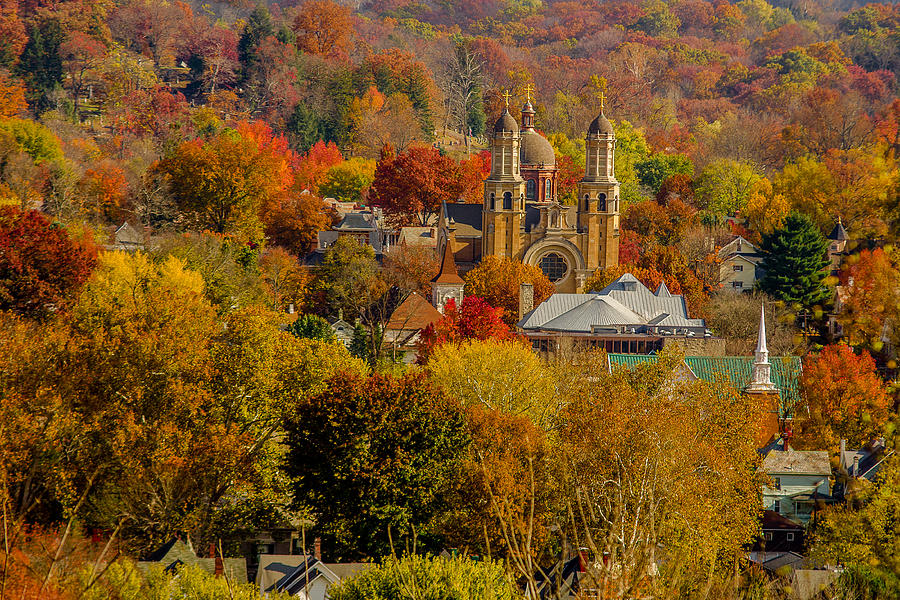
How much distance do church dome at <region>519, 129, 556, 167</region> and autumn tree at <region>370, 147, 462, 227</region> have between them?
9156mm

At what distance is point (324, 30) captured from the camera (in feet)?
470

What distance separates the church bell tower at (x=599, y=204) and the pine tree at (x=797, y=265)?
829cm

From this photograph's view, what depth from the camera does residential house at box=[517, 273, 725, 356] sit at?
5994cm

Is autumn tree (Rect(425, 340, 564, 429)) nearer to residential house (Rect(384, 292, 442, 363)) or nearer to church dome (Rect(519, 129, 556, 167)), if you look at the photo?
residential house (Rect(384, 292, 442, 363))

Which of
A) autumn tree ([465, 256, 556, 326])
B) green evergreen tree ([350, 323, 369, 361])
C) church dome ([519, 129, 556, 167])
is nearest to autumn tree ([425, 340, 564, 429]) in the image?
green evergreen tree ([350, 323, 369, 361])

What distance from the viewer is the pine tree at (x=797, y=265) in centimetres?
6688

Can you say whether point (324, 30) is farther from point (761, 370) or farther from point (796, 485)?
point (796, 485)

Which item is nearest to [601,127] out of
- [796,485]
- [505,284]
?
[505,284]

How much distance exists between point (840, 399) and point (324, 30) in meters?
101

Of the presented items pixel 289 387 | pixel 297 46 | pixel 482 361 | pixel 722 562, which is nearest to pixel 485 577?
pixel 722 562

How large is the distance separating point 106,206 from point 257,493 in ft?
138

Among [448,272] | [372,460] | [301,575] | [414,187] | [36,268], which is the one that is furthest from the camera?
[414,187]

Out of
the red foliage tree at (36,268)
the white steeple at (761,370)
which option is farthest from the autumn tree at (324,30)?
the white steeple at (761,370)

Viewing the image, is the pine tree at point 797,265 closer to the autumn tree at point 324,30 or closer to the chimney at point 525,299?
the chimney at point 525,299
